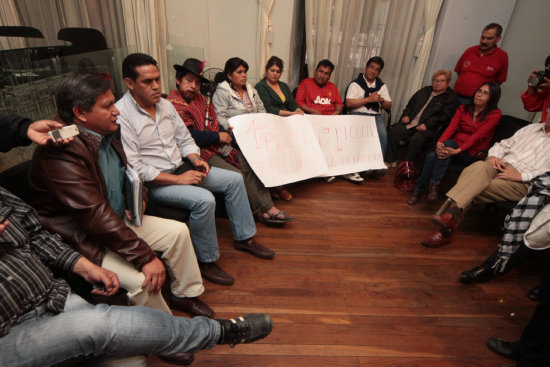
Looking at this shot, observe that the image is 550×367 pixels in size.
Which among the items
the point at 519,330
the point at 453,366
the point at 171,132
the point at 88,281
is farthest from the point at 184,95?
the point at 519,330

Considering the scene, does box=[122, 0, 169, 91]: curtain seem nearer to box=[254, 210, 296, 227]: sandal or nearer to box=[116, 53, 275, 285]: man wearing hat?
box=[116, 53, 275, 285]: man wearing hat

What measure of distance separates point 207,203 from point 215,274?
45 centimetres

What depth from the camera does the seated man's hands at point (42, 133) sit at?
101 cm

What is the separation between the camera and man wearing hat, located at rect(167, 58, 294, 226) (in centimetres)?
196

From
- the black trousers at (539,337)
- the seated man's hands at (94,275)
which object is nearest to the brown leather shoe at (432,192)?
the black trousers at (539,337)

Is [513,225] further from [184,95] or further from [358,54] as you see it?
[358,54]

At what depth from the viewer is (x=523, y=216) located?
1.70 metres

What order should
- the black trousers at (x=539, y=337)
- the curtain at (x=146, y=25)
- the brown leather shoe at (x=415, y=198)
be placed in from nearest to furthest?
the black trousers at (x=539, y=337), the brown leather shoe at (x=415, y=198), the curtain at (x=146, y=25)

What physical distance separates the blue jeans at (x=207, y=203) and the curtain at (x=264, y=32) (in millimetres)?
2011

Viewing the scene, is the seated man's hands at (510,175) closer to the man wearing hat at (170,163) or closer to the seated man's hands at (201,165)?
the man wearing hat at (170,163)

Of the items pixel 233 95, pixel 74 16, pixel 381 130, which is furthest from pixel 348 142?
pixel 74 16

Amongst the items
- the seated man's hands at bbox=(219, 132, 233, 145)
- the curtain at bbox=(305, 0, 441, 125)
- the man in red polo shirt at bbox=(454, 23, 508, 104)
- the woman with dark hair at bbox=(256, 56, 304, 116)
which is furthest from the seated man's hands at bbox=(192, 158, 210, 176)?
the man in red polo shirt at bbox=(454, 23, 508, 104)

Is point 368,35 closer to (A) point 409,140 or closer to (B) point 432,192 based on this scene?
(A) point 409,140

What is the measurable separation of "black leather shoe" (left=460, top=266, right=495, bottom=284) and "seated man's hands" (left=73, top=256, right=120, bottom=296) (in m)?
2.00
